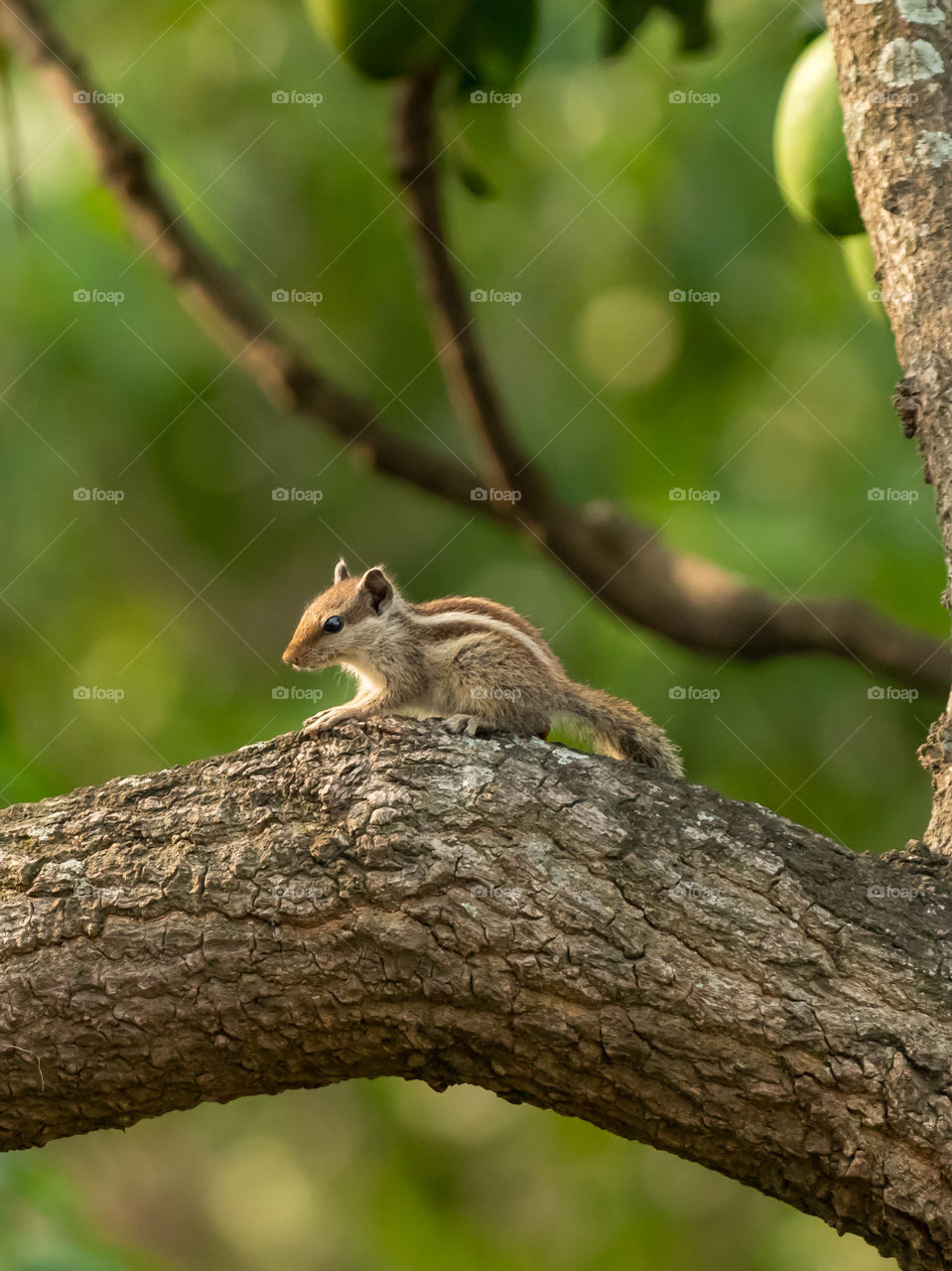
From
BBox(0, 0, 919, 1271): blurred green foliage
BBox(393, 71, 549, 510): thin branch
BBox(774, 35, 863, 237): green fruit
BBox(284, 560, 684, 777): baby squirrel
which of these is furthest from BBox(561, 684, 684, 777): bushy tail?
BBox(0, 0, 919, 1271): blurred green foliage

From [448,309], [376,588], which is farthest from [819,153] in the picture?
[376,588]

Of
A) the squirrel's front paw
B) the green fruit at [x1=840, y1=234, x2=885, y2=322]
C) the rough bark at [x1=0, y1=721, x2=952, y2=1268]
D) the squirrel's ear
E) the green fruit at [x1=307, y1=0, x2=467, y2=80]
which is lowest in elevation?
the rough bark at [x1=0, y1=721, x2=952, y2=1268]

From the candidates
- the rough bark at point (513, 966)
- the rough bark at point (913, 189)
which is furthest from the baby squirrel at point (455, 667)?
the rough bark at point (913, 189)

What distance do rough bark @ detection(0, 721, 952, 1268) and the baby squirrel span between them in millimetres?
750

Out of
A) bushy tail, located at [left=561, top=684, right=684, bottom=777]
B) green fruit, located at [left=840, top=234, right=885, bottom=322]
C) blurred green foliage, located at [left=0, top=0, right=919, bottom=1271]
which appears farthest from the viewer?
blurred green foliage, located at [left=0, top=0, right=919, bottom=1271]

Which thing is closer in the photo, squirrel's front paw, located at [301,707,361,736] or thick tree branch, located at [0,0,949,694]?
squirrel's front paw, located at [301,707,361,736]

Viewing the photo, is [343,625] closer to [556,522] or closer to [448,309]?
[556,522]

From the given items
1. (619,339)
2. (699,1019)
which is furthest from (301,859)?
(619,339)

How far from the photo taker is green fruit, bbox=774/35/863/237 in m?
4.77

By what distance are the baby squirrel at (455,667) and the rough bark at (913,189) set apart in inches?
43.1

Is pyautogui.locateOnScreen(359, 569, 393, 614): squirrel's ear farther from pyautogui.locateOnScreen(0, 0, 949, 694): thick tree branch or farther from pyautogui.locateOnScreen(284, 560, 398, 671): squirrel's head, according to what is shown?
pyautogui.locateOnScreen(0, 0, 949, 694): thick tree branch

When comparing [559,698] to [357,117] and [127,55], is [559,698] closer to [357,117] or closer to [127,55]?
[357,117]

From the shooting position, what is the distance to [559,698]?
4.68m

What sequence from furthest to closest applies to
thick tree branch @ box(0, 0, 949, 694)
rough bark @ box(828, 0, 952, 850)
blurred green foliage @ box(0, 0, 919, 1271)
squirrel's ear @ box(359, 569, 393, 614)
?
blurred green foliage @ box(0, 0, 919, 1271), thick tree branch @ box(0, 0, 949, 694), squirrel's ear @ box(359, 569, 393, 614), rough bark @ box(828, 0, 952, 850)
